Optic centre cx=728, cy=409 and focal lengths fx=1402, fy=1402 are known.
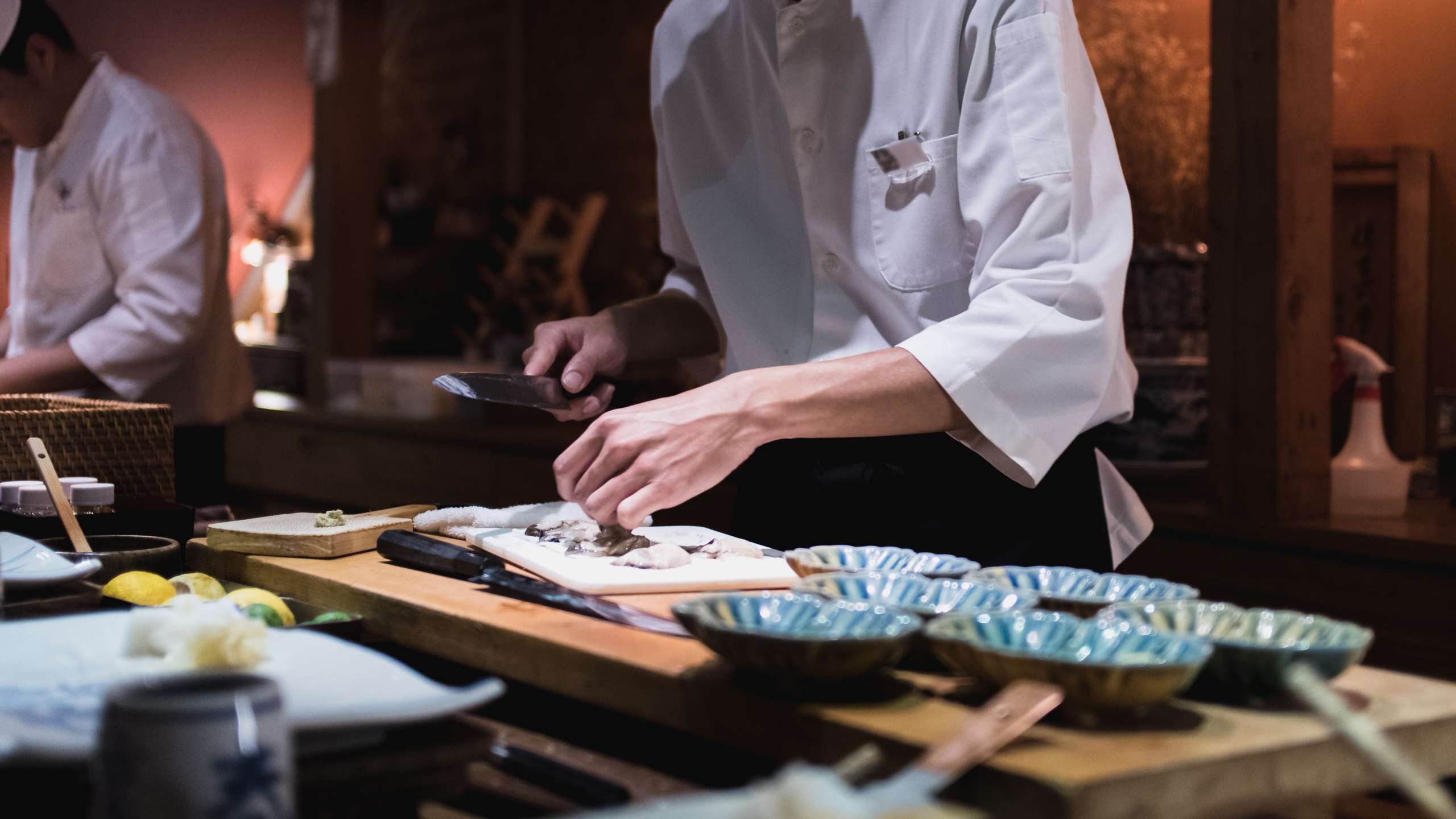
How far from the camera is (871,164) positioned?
65.9 inches

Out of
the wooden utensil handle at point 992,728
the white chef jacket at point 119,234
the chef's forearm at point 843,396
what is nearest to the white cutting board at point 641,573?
the chef's forearm at point 843,396

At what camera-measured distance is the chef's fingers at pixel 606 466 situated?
1297 millimetres

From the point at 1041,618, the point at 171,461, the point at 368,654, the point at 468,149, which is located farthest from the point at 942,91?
the point at 468,149

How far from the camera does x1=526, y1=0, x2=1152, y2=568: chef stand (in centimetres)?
138

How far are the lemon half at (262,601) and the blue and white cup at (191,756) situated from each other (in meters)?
0.55

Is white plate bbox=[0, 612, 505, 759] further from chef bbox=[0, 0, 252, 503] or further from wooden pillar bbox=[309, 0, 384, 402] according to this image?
wooden pillar bbox=[309, 0, 384, 402]

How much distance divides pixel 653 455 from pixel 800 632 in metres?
0.43

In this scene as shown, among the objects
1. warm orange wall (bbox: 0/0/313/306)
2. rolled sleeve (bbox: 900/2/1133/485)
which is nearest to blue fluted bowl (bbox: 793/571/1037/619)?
rolled sleeve (bbox: 900/2/1133/485)

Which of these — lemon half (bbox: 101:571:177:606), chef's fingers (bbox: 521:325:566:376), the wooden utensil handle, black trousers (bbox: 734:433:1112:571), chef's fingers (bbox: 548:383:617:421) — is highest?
chef's fingers (bbox: 521:325:566:376)

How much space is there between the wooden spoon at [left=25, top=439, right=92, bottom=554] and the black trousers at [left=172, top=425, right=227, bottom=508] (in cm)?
108

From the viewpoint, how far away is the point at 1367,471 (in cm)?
257

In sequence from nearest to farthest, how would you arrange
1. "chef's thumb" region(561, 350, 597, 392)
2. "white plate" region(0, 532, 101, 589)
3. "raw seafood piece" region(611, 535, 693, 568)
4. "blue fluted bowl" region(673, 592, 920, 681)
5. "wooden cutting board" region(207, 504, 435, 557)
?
"blue fluted bowl" region(673, 592, 920, 681) → "white plate" region(0, 532, 101, 589) → "raw seafood piece" region(611, 535, 693, 568) → "wooden cutting board" region(207, 504, 435, 557) → "chef's thumb" region(561, 350, 597, 392)

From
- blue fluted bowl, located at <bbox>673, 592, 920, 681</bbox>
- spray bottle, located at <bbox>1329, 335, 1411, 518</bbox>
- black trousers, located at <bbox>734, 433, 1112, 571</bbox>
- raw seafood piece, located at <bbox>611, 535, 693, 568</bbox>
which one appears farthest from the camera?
spray bottle, located at <bbox>1329, 335, 1411, 518</bbox>

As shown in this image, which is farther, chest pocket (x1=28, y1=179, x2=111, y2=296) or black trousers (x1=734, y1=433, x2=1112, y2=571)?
chest pocket (x1=28, y1=179, x2=111, y2=296)
